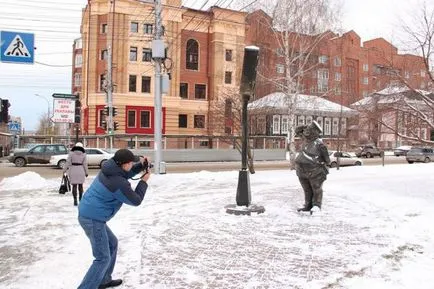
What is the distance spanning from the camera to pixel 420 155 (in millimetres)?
42031

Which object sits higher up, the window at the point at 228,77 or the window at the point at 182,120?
the window at the point at 228,77

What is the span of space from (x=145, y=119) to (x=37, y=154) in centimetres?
1873

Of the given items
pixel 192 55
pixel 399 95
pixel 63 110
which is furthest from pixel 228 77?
pixel 399 95

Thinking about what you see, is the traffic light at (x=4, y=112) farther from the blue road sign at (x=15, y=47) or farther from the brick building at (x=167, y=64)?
the brick building at (x=167, y=64)

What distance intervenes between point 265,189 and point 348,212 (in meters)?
4.12

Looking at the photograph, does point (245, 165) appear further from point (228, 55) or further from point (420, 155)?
point (228, 55)

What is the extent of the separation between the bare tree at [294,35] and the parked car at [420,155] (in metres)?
20.0

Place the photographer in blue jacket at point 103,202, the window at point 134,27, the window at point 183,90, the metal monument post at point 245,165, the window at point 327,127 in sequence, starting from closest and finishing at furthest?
the photographer in blue jacket at point 103,202 < the metal monument post at point 245,165 < the window at point 134,27 < the window at point 183,90 < the window at point 327,127

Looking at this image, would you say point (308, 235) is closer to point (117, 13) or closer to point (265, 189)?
point (265, 189)

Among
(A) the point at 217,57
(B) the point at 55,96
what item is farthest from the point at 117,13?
(B) the point at 55,96

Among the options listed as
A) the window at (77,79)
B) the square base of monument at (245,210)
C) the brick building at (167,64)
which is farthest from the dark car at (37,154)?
the window at (77,79)

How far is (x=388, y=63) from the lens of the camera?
532 inches

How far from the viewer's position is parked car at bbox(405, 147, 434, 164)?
4191cm

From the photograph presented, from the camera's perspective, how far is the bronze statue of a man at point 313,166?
9680 mm
